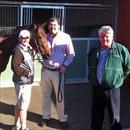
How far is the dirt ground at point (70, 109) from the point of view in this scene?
7.25m

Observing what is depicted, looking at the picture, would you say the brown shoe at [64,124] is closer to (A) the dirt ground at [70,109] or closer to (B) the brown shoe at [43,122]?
(A) the dirt ground at [70,109]

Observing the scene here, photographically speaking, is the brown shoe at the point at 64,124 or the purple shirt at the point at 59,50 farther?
the brown shoe at the point at 64,124

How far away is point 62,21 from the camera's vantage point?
998 cm

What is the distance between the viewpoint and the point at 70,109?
824cm

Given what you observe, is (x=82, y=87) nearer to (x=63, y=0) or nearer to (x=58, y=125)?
(x=63, y=0)

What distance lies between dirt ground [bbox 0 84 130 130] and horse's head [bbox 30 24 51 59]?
1.29m

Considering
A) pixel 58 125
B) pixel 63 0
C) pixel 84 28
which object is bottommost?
pixel 58 125

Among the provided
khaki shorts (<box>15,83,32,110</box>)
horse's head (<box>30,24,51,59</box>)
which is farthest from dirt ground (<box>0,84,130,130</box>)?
horse's head (<box>30,24,51,59</box>)

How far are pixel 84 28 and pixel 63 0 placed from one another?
867 millimetres

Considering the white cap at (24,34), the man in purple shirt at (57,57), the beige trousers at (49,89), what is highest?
the white cap at (24,34)

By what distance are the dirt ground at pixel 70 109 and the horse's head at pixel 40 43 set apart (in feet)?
4.22

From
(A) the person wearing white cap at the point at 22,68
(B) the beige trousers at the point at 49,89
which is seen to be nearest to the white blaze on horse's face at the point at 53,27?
(A) the person wearing white cap at the point at 22,68

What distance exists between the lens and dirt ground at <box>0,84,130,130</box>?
23.8ft

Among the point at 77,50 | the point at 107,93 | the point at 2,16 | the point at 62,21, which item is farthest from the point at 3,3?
the point at 107,93
